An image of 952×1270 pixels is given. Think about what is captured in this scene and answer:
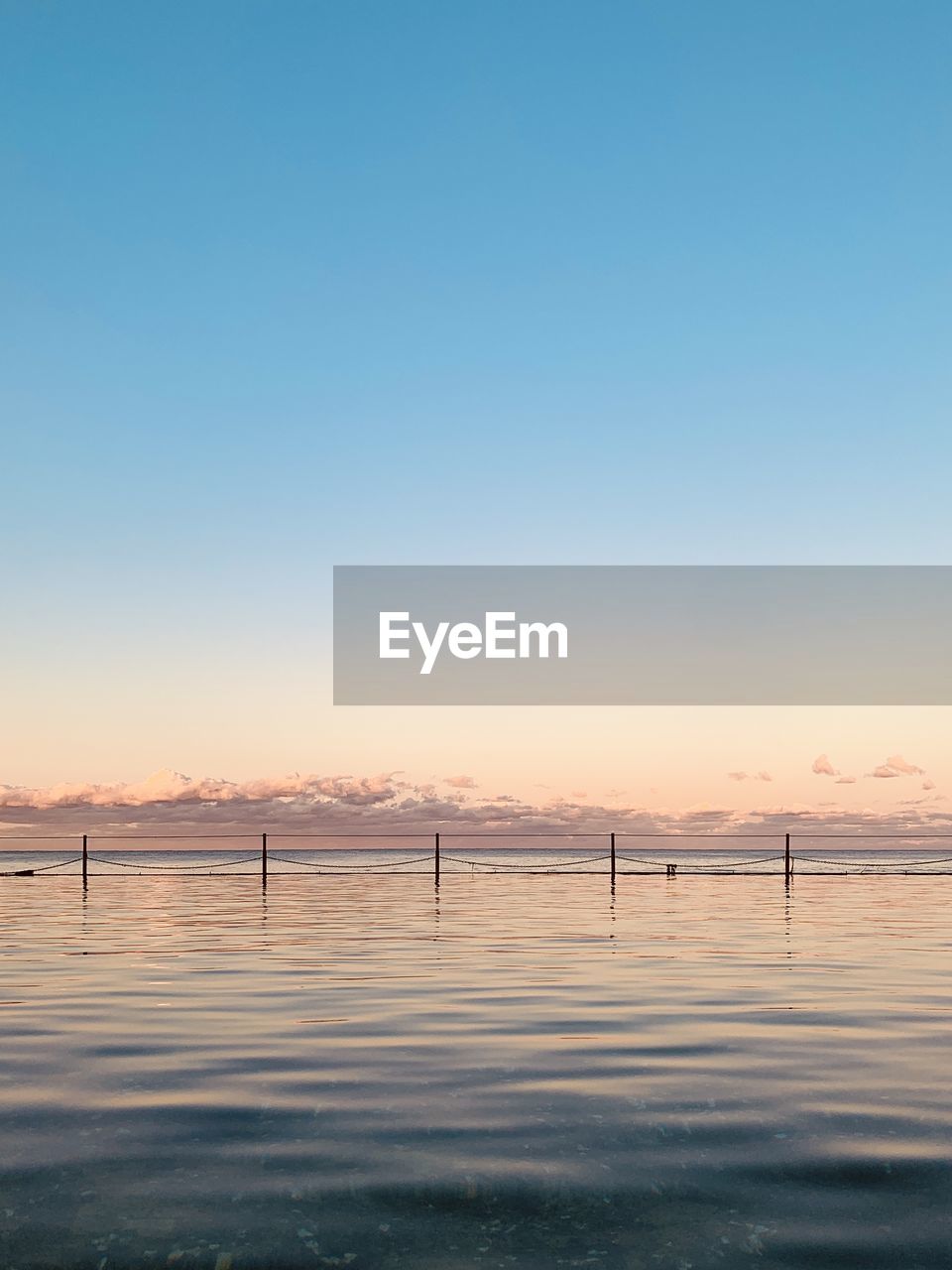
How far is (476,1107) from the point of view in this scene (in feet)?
17.6

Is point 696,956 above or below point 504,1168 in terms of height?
below

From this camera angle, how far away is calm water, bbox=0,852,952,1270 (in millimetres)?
3609

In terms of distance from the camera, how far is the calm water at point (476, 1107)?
A: 11.8 feet

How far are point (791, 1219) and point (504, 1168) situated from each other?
1.10 meters

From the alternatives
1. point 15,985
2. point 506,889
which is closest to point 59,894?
point 506,889

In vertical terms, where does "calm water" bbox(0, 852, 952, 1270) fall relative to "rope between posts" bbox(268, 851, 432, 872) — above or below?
above

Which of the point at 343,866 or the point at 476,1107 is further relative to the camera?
the point at 343,866

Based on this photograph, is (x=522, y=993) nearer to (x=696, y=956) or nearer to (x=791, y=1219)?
(x=696, y=956)

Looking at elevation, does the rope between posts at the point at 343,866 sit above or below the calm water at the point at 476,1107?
below

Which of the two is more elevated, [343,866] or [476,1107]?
[476,1107]

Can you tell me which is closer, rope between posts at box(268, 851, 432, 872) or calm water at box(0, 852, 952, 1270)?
calm water at box(0, 852, 952, 1270)

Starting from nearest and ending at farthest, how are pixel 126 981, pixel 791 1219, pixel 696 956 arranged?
pixel 791 1219
pixel 126 981
pixel 696 956

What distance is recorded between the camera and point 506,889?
27.5 metres

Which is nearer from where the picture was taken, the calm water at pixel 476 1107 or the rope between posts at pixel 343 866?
the calm water at pixel 476 1107
